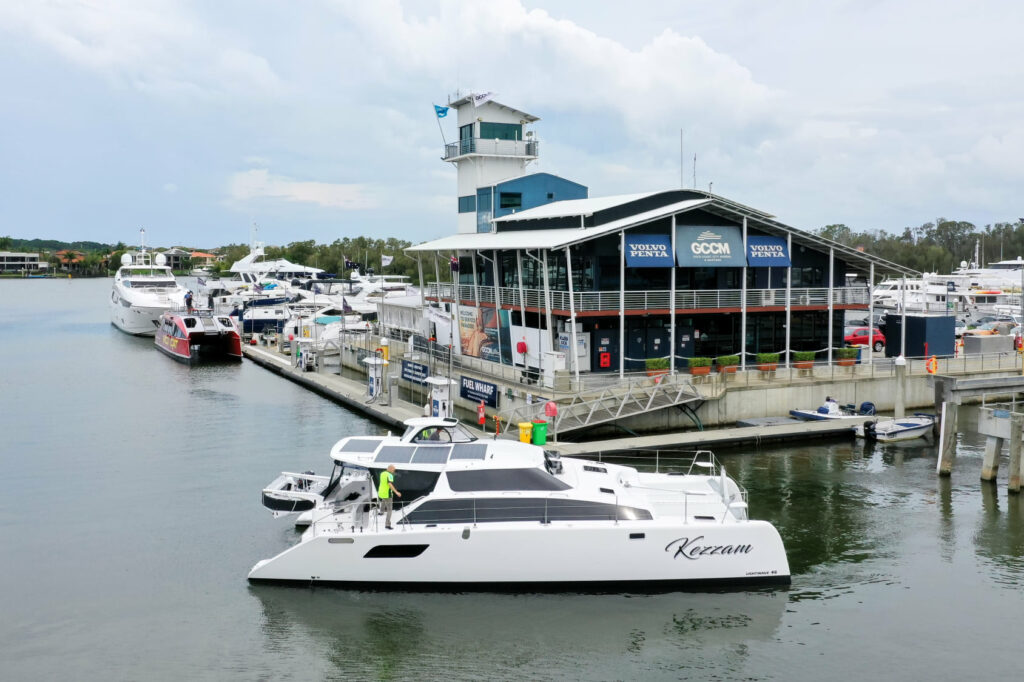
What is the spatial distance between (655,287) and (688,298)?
159cm

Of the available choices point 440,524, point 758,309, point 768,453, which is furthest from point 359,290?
point 440,524

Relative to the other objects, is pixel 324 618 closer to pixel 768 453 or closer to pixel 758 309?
pixel 768 453

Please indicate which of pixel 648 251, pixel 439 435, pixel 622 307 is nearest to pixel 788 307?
pixel 648 251

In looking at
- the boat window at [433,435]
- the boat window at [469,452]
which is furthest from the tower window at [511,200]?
the boat window at [469,452]

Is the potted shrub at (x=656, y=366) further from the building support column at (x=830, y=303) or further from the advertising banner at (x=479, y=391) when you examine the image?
the building support column at (x=830, y=303)

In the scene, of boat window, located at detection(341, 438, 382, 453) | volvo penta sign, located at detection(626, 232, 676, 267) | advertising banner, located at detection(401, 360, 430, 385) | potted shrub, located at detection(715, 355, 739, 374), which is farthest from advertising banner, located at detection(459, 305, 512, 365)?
Result: boat window, located at detection(341, 438, 382, 453)

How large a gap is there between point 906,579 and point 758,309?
20.1 m

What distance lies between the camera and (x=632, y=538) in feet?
60.7

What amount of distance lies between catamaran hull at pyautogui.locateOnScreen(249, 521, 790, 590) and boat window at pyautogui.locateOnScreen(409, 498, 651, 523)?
0.21 metres

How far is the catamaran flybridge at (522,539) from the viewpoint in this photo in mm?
18516

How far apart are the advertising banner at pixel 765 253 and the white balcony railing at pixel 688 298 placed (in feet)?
4.19

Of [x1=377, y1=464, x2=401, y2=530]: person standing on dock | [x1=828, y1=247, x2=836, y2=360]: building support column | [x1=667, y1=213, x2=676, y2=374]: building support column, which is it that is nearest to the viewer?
[x1=377, y1=464, x2=401, y2=530]: person standing on dock

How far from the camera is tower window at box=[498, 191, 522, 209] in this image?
161 feet

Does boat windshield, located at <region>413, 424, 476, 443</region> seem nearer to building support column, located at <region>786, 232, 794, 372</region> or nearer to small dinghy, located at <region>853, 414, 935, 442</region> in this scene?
small dinghy, located at <region>853, 414, 935, 442</region>
